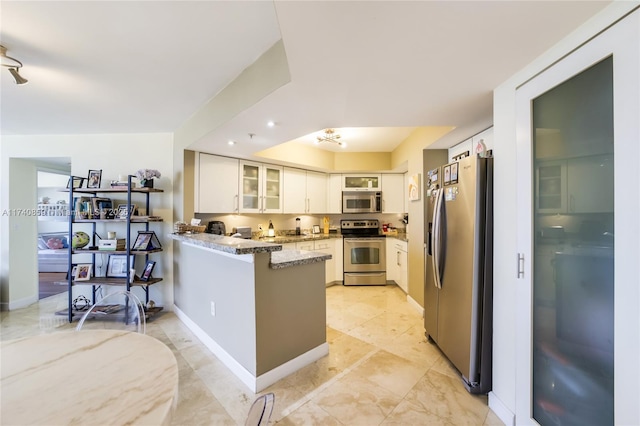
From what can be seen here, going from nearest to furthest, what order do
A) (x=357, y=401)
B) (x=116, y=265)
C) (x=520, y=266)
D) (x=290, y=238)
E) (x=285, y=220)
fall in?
(x=520, y=266) → (x=357, y=401) → (x=116, y=265) → (x=290, y=238) → (x=285, y=220)

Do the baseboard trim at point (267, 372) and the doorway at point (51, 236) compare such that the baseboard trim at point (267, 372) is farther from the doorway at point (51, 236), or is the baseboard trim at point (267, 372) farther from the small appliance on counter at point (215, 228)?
the doorway at point (51, 236)

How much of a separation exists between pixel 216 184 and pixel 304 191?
1547mm

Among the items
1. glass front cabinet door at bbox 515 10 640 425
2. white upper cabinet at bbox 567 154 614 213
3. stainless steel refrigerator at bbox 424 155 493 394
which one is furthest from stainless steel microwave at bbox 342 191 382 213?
white upper cabinet at bbox 567 154 614 213

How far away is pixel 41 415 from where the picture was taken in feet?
2.13

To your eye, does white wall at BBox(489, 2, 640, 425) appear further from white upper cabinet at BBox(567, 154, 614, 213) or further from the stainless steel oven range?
the stainless steel oven range

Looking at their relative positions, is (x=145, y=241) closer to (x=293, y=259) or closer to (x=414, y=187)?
(x=293, y=259)

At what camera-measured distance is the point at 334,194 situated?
189 inches

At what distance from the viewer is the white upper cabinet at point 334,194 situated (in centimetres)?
476

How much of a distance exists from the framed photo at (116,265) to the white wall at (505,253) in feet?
13.2

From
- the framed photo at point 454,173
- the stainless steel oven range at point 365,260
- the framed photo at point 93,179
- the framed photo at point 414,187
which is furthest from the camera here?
the stainless steel oven range at point 365,260

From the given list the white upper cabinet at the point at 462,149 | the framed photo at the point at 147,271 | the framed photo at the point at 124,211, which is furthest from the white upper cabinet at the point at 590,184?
the framed photo at the point at 124,211

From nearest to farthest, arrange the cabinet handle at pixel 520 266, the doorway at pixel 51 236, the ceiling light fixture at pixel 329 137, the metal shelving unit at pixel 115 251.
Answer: the cabinet handle at pixel 520 266, the metal shelving unit at pixel 115 251, the ceiling light fixture at pixel 329 137, the doorway at pixel 51 236

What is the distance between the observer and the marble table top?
2.13ft

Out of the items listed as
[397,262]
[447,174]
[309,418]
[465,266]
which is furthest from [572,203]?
[397,262]
